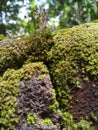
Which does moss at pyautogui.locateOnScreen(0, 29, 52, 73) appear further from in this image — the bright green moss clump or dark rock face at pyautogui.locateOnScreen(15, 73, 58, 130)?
dark rock face at pyautogui.locateOnScreen(15, 73, 58, 130)

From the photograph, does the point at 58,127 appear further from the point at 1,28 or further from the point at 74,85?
the point at 1,28

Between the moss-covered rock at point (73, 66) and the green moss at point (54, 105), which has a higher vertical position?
the moss-covered rock at point (73, 66)

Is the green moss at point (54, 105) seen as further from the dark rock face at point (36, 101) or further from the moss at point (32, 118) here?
the moss at point (32, 118)

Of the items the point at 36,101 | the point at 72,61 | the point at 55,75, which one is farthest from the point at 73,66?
the point at 36,101

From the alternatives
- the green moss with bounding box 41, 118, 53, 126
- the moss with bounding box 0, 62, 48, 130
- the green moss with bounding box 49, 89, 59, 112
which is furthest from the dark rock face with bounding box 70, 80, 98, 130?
the moss with bounding box 0, 62, 48, 130

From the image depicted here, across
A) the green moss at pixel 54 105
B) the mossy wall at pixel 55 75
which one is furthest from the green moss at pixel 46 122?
the green moss at pixel 54 105

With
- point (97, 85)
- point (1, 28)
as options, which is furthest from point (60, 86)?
point (1, 28)
